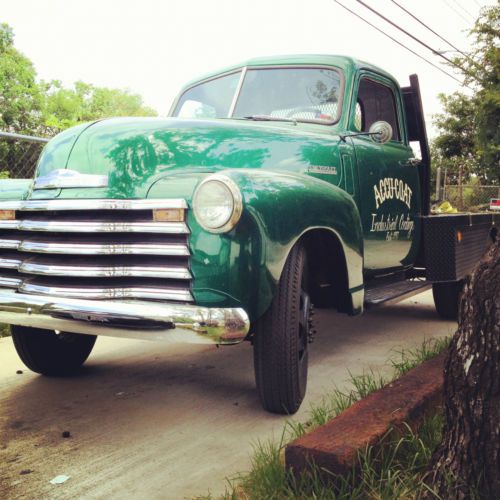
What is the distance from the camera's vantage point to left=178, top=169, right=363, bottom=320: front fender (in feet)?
8.35

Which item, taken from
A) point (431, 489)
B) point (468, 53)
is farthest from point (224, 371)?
point (468, 53)

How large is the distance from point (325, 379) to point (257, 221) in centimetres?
142

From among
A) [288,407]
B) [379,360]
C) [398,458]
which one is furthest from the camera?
[379,360]

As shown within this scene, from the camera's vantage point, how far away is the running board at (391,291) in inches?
150

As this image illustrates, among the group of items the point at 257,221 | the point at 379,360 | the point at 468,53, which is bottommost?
the point at 379,360

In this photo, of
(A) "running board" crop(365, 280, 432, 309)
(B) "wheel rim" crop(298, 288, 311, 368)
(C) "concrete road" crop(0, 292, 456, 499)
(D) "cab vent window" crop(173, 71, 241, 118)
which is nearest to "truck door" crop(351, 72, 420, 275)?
(A) "running board" crop(365, 280, 432, 309)

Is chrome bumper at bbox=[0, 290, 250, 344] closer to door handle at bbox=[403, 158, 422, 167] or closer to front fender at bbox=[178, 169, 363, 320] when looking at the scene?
front fender at bbox=[178, 169, 363, 320]

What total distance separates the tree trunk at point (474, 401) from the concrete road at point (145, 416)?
82cm

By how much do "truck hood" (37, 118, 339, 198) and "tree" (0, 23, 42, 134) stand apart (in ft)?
74.4

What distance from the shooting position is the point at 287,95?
13.3 ft

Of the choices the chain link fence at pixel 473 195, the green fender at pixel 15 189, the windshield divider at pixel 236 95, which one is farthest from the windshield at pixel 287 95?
the chain link fence at pixel 473 195

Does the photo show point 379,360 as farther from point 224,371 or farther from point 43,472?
point 43,472

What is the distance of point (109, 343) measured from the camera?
464cm

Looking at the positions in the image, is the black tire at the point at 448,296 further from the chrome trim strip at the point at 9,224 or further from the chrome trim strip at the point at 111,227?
the chrome trim strip at the point at 9,224
